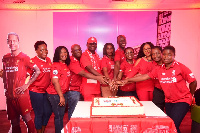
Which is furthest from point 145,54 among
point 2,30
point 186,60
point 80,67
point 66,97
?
point 2,30

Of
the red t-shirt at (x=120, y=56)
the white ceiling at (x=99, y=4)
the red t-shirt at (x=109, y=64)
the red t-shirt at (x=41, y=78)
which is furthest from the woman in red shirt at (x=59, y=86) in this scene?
the white ceiling at (x=99, y=4)

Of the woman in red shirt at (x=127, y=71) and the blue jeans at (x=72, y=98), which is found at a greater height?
the woman in red shirt at (x=127, y=71)

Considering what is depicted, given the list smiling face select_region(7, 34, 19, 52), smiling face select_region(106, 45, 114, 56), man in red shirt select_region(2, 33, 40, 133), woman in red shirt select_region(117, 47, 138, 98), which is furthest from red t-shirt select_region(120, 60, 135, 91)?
smiling face select_region(7, 34, 19, 52)

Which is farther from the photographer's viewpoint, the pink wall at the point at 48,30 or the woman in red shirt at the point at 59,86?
the pink wall at the point at 48,30

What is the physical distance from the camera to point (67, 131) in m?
1.59

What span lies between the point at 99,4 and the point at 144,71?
226 centimetres

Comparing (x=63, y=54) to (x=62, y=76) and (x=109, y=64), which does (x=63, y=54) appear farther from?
(x=109, y=64)

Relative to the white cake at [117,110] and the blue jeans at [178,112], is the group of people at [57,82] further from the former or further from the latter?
the white cake at [117,110]

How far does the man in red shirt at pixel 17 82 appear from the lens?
9.38 ft

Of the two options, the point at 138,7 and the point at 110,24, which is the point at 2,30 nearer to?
the point at 110,24

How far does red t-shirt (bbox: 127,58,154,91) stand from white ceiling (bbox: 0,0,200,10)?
1.89 metres

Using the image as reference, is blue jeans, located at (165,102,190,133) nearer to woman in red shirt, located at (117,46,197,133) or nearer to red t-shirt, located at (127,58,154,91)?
woman in red shirt, located at (117,46,197,133)

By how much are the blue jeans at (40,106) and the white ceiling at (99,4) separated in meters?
2.33

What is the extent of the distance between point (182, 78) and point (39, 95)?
7.01 ft
